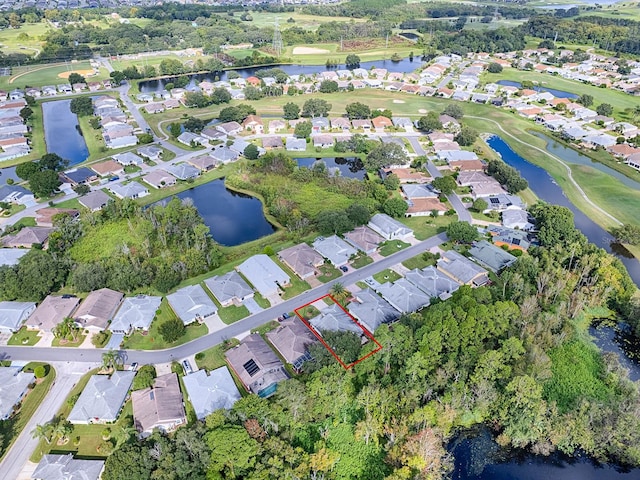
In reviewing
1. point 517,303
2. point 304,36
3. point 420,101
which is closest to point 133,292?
point 517,303

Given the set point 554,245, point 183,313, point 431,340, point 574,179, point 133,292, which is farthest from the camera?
point 574,179

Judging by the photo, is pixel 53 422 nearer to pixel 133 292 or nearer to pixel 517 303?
pixel 133 292

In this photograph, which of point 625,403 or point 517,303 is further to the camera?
point 517,303

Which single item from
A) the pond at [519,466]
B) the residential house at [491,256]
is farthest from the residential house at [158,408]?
the residential house at [491,256]

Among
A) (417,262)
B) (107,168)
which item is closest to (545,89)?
(417,262)

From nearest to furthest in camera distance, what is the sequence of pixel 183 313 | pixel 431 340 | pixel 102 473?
pixel 102 473
pixel 431 340
pixel 183 313

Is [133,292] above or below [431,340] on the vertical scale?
below
